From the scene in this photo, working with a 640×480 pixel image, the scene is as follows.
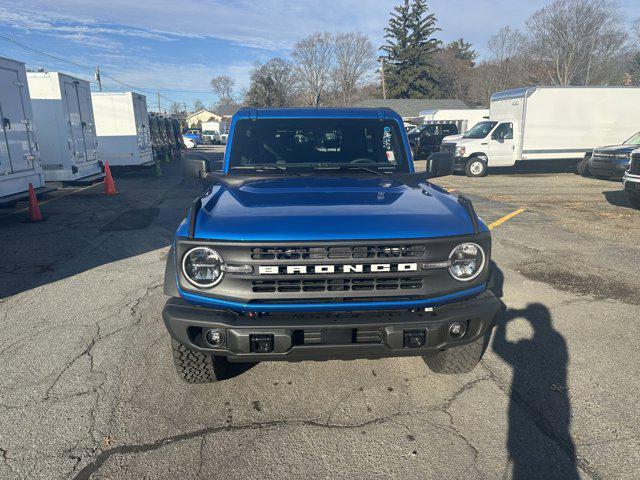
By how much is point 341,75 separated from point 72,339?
76545 millimetres

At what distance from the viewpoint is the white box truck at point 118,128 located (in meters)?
17.1

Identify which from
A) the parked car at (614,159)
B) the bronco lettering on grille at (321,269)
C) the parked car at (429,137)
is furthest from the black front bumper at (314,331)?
the parked car at (429,137)

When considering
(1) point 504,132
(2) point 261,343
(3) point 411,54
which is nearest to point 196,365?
(2) point 261,343

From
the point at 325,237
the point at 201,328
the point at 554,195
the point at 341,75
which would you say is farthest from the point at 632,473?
the point at 341,75

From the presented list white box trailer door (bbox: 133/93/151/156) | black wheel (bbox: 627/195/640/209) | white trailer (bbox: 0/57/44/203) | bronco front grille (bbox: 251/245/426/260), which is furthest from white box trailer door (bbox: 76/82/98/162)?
black wheel (bbox: 627/195/640/209)

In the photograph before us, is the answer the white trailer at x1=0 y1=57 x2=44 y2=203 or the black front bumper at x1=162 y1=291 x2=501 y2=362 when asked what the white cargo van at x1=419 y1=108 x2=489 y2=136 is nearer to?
the white trailer at x1=0 y1=57 x2=44 y2=203

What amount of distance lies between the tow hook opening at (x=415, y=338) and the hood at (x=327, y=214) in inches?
21.7

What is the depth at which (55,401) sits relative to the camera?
119 inches

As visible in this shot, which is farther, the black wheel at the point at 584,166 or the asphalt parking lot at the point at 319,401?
the black wheel at the point at 584,166

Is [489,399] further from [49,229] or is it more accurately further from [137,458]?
[49,229]

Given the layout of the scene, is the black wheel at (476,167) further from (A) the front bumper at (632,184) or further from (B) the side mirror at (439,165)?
(B) the side mirror at (439,165)

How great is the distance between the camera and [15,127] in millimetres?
9039

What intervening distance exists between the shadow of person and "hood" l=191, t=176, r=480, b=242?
A: 50.3 inches

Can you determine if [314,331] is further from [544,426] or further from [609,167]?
[609,167]
